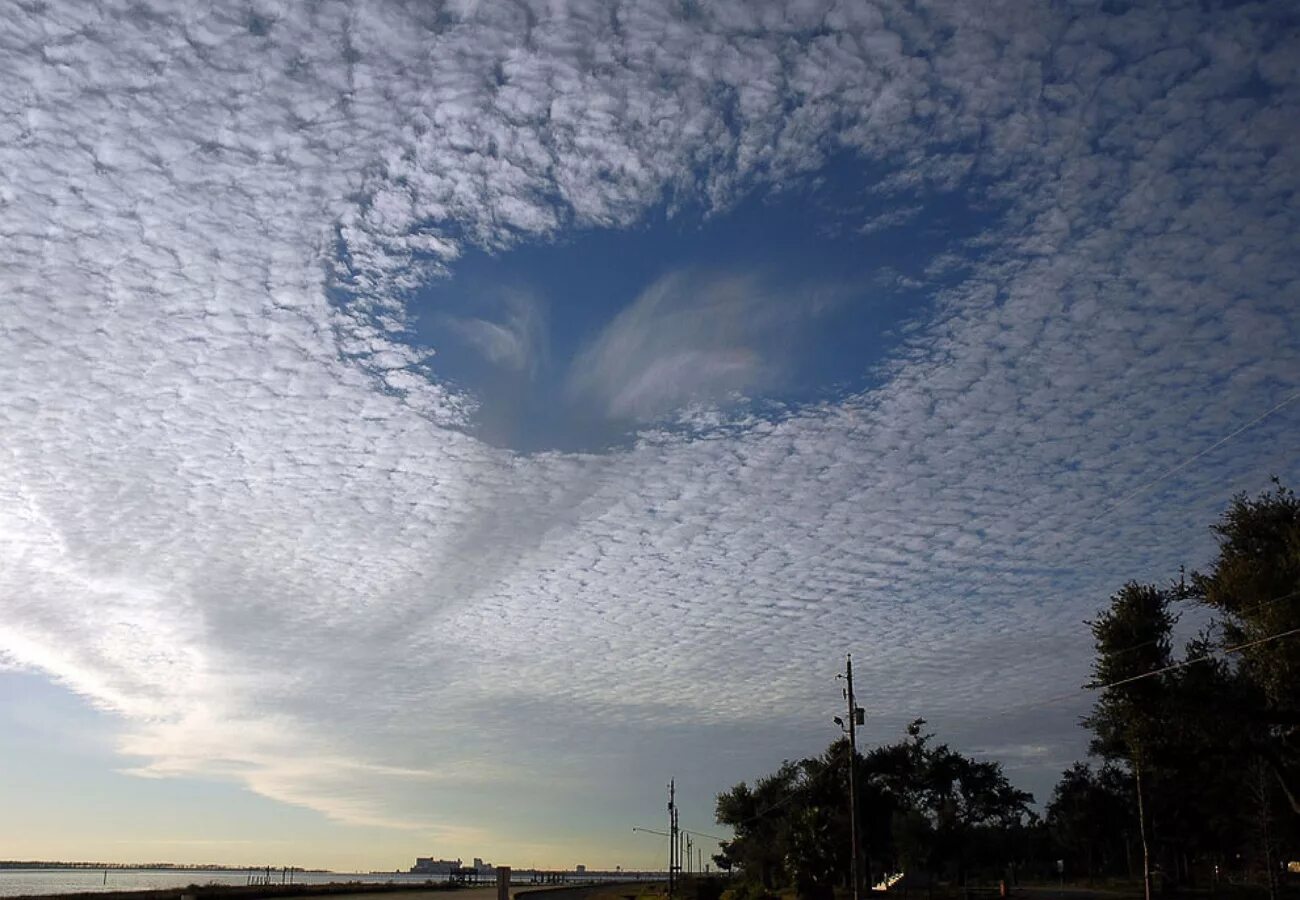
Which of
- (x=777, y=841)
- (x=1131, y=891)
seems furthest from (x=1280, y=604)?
(x=777, y=841)

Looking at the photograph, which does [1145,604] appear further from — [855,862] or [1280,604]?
[855,862]

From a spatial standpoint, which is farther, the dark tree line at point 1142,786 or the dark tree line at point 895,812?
the dark tree line at point 895,812

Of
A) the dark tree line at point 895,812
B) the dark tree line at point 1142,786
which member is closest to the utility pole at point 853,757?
the dark tree line at point 1142,786

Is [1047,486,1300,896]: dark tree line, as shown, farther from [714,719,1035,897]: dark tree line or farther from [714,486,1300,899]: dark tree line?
[714,719,1035,897]: dark tree line

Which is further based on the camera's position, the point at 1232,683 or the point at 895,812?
the point at 895,812

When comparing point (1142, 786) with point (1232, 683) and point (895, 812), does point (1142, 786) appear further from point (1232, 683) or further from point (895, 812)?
point (895, 812)

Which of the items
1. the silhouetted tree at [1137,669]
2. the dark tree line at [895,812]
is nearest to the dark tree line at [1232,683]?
the silhouetted tree at [1137,669]

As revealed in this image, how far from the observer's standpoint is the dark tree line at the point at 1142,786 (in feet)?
137

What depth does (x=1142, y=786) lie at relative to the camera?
53812 millimetres

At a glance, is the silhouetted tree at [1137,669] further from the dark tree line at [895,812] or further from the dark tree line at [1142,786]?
the dark tree line at [895,812]

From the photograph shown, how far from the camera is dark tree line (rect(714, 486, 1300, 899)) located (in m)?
41.6

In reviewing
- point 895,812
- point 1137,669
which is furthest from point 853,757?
point 895,812

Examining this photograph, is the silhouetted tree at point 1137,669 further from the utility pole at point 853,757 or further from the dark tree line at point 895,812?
the dark tree line at point 895,812

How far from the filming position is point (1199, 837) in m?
83.6
